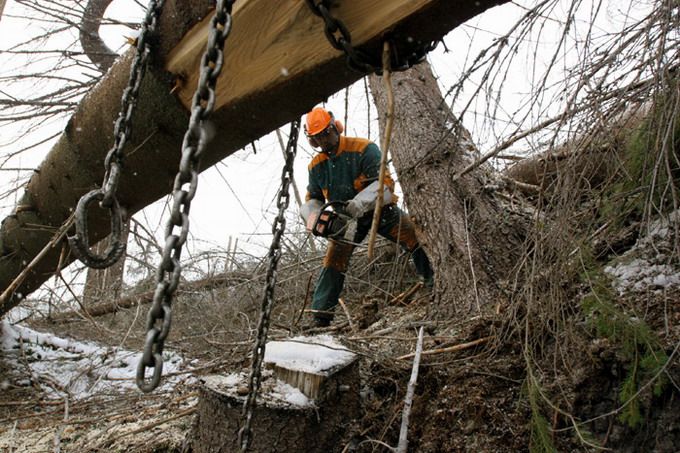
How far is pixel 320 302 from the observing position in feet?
14.9

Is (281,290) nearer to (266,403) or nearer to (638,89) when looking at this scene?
(266,403)

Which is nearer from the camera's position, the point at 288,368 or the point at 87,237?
the point at 87,237

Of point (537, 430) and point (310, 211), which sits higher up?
point (310, 211)

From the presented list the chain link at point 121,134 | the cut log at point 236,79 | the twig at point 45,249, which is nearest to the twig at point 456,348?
the cut log at point 236,79

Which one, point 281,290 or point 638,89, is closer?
point 638,89

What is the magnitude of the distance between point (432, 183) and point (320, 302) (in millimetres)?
1570

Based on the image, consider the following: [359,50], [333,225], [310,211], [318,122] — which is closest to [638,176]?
[359,50]

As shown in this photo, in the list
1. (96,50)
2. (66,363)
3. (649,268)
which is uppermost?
(96,50)

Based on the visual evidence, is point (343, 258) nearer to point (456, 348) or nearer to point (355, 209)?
point (355, 209)

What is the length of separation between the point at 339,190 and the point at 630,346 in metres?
3.20

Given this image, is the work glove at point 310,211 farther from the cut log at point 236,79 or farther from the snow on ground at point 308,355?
the cut log at point 236,79

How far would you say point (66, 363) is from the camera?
4.85 metres

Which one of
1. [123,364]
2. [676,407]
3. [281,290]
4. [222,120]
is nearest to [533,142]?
[676,407]

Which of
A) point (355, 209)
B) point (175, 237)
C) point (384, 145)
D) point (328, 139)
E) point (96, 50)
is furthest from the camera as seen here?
point (96, 50)
